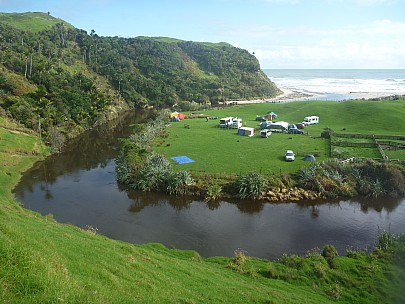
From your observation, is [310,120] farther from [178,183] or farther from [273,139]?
[178,183]

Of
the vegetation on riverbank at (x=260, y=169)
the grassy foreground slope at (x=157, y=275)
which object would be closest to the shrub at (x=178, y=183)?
the vegetation on riverbank at (x=260, y=169)

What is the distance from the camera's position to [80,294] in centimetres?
1046

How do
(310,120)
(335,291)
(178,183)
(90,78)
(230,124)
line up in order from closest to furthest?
1. (335,291)
2. (178,183)
3. (230,124)
4. (310,120)
5. (90,78)

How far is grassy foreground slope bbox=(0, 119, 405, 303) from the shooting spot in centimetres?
1023

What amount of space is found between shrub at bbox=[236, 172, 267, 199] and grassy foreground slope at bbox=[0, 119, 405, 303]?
51.5ft

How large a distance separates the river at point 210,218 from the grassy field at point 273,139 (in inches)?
327

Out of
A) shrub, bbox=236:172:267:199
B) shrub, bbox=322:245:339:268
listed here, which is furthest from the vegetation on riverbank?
shrub, bbox=322:245:339:268

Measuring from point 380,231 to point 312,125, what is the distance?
1977 inches

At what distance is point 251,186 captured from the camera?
4247 centimetres

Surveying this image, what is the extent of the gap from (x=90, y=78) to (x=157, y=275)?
11410 centimetres

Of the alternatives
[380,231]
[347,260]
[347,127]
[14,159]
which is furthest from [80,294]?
[347,127]

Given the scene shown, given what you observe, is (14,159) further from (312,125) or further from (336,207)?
(312,125)

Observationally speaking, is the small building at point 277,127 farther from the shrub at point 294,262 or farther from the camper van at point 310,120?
the shrub at point 294,262

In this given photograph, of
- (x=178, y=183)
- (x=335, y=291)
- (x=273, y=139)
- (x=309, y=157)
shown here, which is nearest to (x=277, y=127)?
(x=273, y=139)
